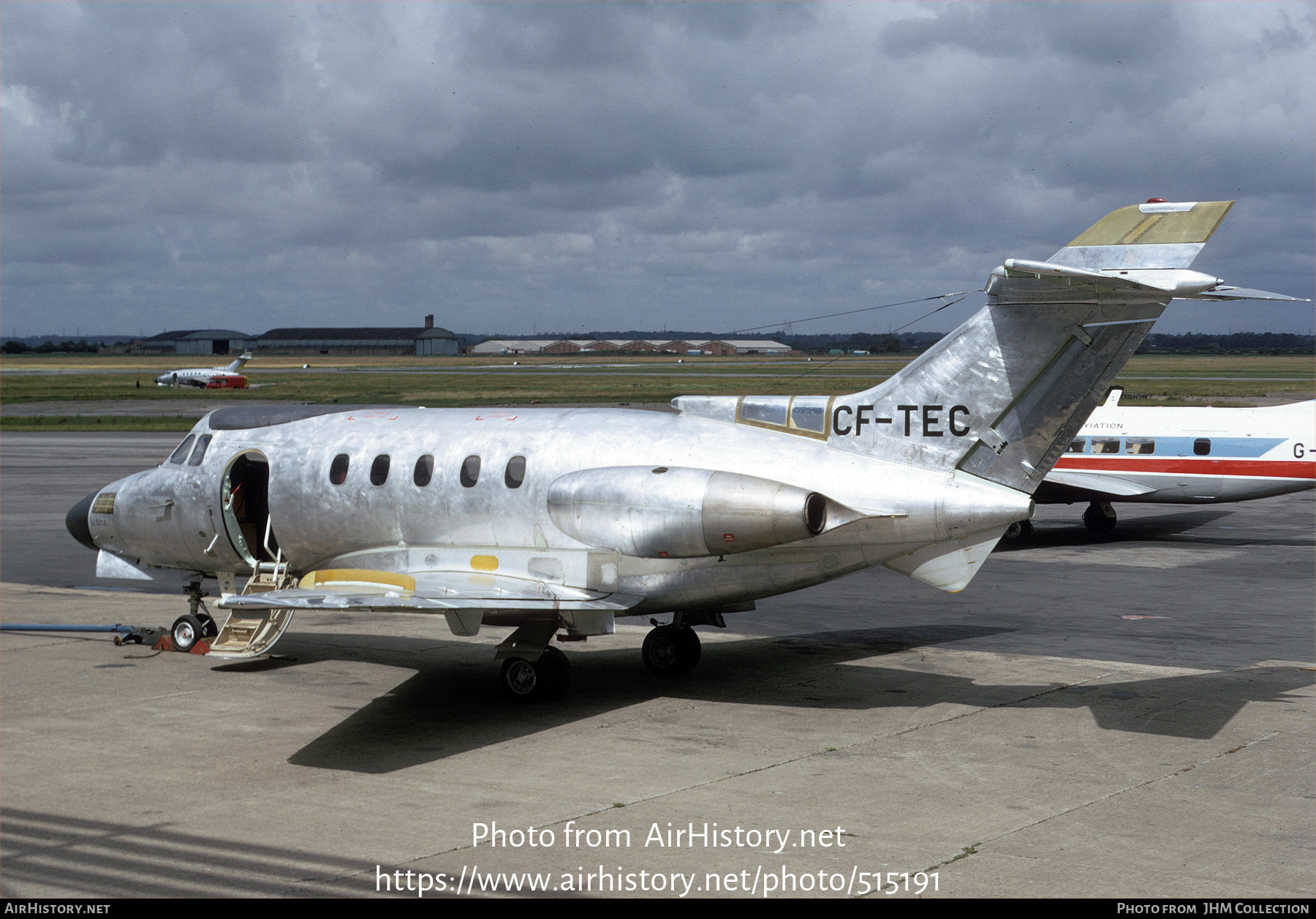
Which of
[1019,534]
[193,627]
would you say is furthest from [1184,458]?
[193,627]

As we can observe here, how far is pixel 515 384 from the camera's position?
102 m

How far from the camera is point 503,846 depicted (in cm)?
959

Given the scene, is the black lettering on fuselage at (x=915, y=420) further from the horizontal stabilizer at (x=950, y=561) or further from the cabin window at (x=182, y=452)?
the cabin window at (x=182, y=452)

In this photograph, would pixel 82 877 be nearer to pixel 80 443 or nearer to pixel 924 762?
pixel 924 762

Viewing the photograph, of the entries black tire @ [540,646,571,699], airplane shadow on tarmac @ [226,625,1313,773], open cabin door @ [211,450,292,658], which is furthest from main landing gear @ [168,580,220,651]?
black tire @ [540,646,571,699]

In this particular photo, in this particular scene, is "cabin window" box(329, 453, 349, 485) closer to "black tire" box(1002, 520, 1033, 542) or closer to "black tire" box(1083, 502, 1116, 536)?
"black tire" box(1002, 520, 1033, 542)

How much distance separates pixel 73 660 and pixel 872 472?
1068 cm

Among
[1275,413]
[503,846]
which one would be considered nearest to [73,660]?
[503,846]

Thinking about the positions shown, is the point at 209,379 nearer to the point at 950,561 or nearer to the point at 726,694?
the point at 726,694

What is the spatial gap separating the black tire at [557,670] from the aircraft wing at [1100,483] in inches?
670

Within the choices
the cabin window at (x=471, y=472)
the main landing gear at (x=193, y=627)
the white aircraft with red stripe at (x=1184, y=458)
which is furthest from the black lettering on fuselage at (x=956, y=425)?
the white aircraft with red stripe at (x=1184, y=458)

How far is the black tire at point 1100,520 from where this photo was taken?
29.9 metres

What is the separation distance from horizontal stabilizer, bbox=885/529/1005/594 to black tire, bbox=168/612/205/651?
31.3 ft
